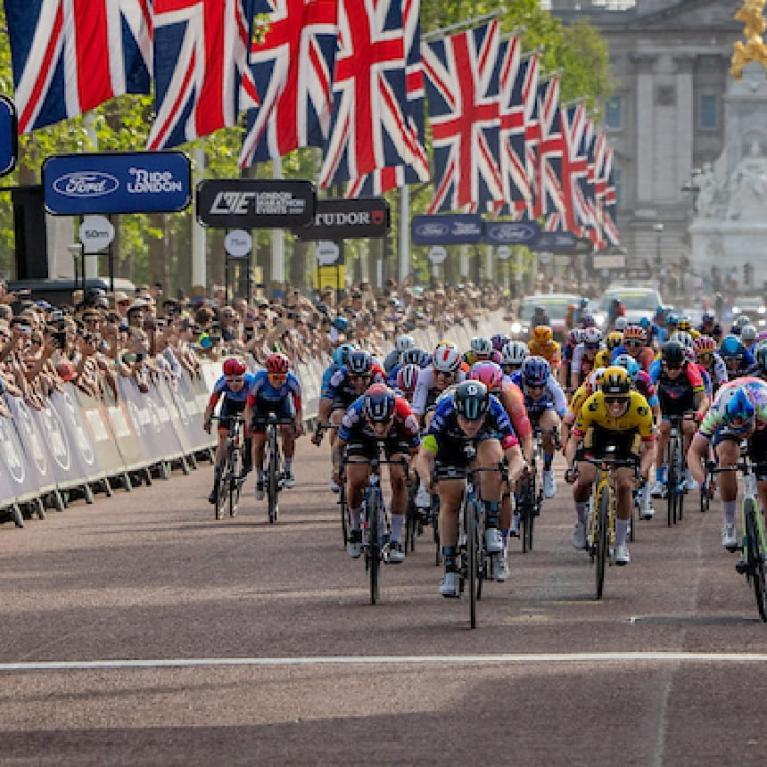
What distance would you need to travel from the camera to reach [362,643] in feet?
52.2

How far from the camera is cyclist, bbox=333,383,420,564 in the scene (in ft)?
63.2

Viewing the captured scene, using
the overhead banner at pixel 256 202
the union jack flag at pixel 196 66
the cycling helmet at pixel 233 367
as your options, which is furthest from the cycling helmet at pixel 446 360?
the overhead banner at pixel 256 202

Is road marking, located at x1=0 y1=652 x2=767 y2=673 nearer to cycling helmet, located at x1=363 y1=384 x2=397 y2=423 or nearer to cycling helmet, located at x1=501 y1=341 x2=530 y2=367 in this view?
cycling helmet, located at x1=363 y1=384 x2=397 y2=423

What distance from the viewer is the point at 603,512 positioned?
18469 mm

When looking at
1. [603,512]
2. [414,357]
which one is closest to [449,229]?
[414,357]

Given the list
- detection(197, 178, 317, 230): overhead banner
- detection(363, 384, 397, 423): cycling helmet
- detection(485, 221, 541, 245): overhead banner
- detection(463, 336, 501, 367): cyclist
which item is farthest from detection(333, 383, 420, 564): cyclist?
detection(485, 221, 541, 245): overhead banner

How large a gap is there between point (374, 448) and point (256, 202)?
19.7m

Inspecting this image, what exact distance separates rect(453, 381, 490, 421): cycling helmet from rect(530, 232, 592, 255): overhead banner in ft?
204

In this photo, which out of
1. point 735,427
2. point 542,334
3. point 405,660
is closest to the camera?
point 405,660

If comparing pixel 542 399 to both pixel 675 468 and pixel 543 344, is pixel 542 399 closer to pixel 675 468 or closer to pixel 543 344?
pixel 675 468

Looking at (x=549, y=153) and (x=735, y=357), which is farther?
(x=549, y=153)

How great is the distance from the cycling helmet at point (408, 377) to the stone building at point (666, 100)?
157 metres

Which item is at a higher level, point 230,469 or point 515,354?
point 515,354

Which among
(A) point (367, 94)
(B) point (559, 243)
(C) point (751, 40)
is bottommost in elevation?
(B) point (559, 243)
